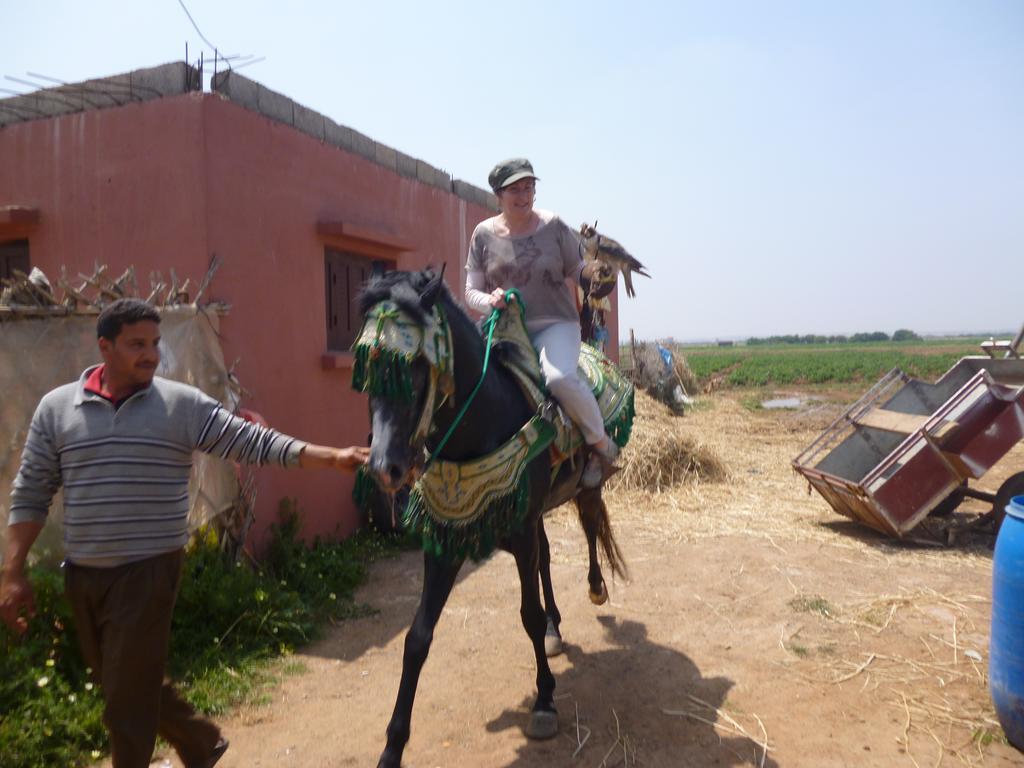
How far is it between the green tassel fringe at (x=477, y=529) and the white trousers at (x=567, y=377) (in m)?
0.53

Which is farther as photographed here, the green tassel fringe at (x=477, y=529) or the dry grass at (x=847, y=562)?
the dry grass at (x=847, y=562)

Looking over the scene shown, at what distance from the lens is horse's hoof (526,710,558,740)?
3234 mm

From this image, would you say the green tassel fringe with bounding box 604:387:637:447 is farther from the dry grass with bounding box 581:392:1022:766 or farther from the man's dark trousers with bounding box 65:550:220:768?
the man's dark trousers with bounding box 65:550:220:768

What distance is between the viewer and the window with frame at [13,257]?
220 inches

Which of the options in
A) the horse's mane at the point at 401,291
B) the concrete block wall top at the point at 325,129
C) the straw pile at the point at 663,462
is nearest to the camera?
the horse's mane at the point at 401,291

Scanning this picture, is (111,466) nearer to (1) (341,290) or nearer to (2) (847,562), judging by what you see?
(1) (341,290)

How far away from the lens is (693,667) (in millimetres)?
3906

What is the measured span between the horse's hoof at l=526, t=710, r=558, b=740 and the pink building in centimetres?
273

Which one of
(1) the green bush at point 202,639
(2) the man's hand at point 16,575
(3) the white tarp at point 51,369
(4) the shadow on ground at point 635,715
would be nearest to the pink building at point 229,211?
(1) the green bush at point 202,639

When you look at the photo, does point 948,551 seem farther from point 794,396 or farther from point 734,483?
point 794,396

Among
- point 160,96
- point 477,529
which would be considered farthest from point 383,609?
point 160,96

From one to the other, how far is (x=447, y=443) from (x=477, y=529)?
0.39 metres

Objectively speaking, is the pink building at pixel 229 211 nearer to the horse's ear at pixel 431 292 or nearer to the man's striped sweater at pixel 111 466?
the horse's ear at pixel 431 292

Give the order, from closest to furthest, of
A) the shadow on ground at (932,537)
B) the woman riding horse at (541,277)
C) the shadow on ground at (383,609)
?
the woman riding horse at (541,277) < the shadow on ground at (383,609) < the shadow on ground at (932,537)
